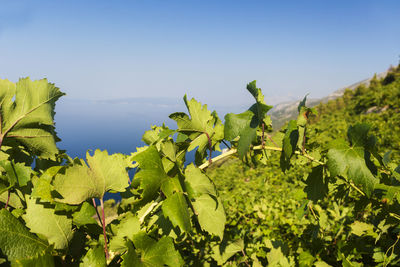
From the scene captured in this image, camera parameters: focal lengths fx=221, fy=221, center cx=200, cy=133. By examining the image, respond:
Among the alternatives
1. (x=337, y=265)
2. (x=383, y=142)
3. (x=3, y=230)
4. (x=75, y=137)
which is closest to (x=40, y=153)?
(x=3, y=230)

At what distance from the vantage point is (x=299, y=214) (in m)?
1.97

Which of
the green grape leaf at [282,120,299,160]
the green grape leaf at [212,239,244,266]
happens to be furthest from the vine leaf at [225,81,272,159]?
the green grape leaf at [212,239,244,266]

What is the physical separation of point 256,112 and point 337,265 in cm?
200

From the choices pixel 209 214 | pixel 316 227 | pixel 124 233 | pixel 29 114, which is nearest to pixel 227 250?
pixel 316 227

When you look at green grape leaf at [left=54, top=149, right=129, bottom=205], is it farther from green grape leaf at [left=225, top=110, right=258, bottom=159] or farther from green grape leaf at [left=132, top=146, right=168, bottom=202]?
green grape leaf at [left=225, top=110, right=258, bottom=159]

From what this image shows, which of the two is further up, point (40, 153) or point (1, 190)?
point (40, 153)

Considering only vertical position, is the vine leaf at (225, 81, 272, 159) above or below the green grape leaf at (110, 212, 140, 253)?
above

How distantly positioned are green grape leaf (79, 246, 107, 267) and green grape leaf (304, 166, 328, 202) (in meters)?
1.25

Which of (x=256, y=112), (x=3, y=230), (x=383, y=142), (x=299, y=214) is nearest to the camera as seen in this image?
(x=3, y=230)

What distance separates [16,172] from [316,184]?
1709 millimetres

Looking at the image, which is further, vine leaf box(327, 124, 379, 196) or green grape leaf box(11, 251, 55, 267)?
vine leaf box(327, 124, 379, 196)

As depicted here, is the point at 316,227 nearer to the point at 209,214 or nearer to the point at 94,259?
the point at 209,214

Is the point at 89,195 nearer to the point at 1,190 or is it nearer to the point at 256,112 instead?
the point at 1,190

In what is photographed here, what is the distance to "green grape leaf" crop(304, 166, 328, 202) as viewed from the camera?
1.42m
